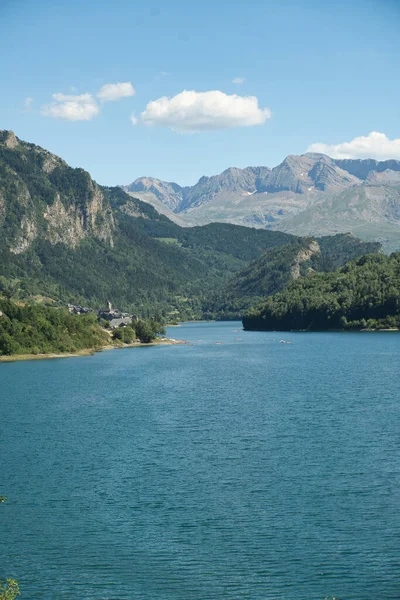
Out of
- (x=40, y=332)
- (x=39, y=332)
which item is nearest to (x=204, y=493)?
(x=39, y=332)

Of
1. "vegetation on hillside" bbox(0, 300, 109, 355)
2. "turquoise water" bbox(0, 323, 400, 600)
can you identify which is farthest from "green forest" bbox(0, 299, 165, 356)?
"turquoise water" bbox(0, 323, 400, 600)

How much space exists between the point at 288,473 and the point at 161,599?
2038cm

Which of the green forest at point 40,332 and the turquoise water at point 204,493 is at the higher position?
the green forest at point 40,332

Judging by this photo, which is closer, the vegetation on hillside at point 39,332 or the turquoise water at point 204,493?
the turquoise water at point 204,493

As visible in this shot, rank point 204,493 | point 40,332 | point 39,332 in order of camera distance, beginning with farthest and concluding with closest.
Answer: point 40,332 → point 39,332 → point 204,493

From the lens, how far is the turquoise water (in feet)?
122

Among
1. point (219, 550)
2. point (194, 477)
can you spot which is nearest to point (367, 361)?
point (194, 477)

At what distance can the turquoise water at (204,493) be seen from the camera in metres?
37.2

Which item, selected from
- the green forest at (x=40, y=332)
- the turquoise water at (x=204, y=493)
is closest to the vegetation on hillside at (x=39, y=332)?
the green forest at (x=40, y=332)

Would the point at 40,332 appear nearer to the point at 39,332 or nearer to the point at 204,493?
the point at 39,332

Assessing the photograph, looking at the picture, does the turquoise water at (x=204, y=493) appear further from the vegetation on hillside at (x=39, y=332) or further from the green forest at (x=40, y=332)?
the green forest at (x=40, y=332)

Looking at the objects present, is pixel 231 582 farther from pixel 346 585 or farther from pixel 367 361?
pixel 367 361

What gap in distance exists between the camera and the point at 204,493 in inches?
1956

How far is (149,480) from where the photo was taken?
53188 mm
